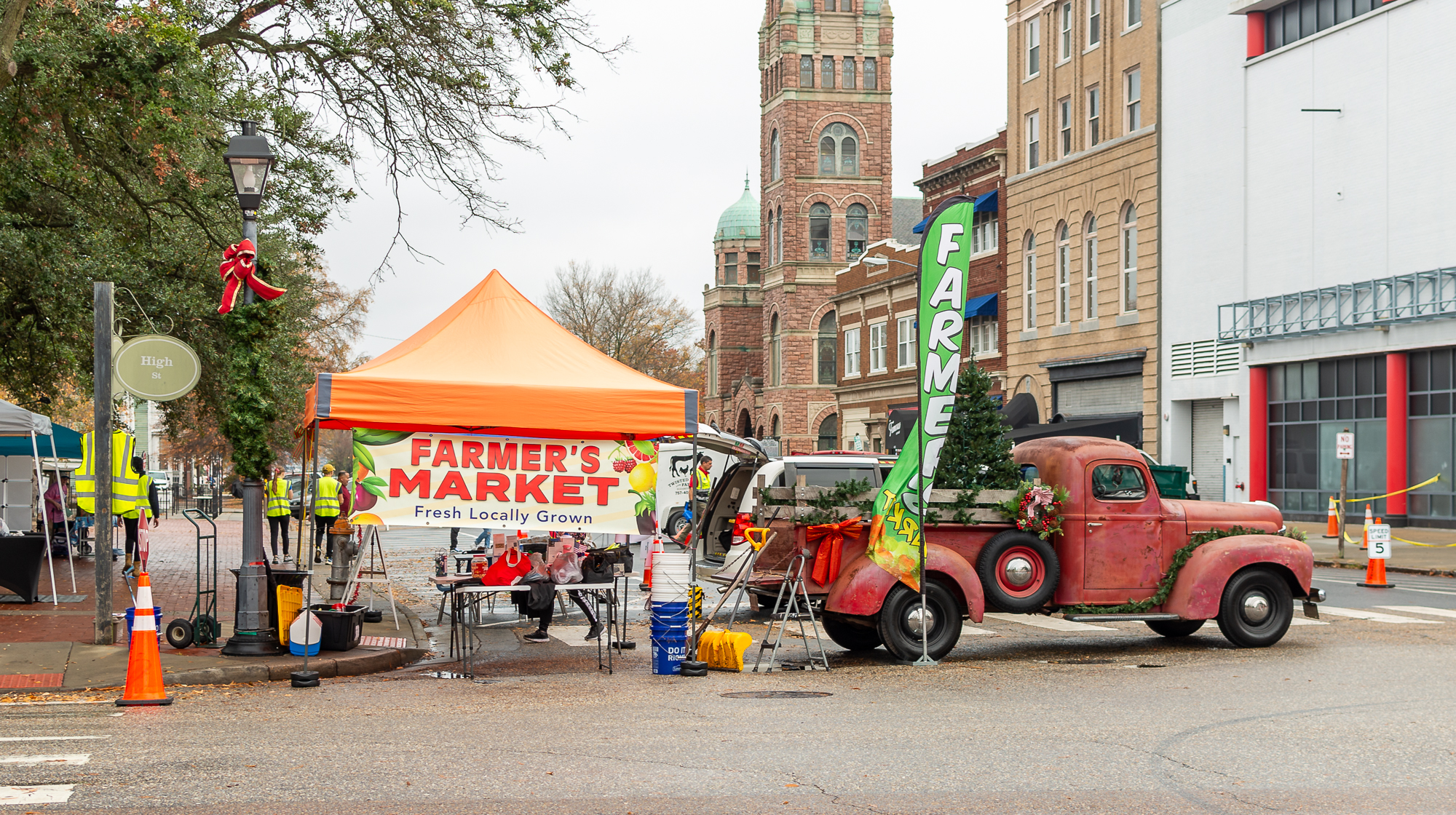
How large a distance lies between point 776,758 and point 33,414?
505 inches

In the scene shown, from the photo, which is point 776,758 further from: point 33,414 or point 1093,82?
point 1093,82

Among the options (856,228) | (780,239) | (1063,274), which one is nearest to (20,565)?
(1063,274)

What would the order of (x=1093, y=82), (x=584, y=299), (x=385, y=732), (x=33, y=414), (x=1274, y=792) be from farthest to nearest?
(x=584, y=299) → (x=1093, y=82) → (x=33, y=414) → (x=385, y=732) → (x=1274, y=792)

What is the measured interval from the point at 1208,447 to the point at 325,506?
24659mm

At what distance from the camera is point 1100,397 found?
1670 inches

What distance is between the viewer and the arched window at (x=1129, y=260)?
132 ft

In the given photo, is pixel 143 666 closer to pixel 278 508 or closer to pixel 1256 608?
pixel 1256 608

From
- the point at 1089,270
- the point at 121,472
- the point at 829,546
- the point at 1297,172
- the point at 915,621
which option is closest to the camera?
the point at 915,621

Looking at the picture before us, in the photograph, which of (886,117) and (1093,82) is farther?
(886,117)

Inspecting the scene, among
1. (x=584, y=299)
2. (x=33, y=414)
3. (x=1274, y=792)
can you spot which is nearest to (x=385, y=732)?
(x=1274, y=792)

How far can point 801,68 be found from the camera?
7944 centimetres

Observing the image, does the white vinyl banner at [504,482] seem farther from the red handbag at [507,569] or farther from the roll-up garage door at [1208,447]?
the roll-up garage door at [1208,447]

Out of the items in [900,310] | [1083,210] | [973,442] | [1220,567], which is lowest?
[1220,567]

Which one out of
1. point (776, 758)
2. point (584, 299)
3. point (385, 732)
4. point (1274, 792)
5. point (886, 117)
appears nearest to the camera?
point (1274, 792)
